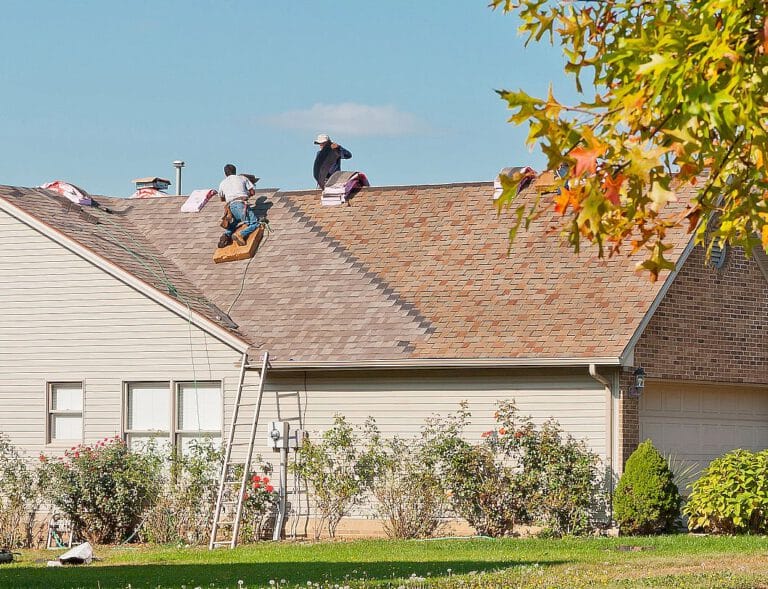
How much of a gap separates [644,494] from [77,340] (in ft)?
32.0

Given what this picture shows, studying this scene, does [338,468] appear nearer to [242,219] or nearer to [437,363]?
[437,363]

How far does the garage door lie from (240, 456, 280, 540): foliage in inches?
227

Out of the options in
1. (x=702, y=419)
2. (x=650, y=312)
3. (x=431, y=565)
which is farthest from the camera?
(x=702, y=419)

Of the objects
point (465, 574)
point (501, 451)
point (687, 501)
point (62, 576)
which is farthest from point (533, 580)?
point (687, 501)

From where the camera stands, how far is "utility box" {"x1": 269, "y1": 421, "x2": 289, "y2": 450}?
21.6 m

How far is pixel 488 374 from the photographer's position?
2059 centimetres

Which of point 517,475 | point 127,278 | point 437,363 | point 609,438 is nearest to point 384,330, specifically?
point 437,363

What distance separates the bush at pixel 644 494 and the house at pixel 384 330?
500 mm

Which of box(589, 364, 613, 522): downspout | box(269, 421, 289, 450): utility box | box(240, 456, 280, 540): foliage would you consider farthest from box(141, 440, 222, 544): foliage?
box(589, 364, 613, 522): downspout

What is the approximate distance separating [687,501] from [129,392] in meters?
9.11

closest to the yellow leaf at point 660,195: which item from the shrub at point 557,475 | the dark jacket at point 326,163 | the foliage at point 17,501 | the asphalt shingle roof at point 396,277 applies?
the asphalt shingle roof at point 396,277

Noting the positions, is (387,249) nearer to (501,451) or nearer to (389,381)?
(389,381)

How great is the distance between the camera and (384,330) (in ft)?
70.9

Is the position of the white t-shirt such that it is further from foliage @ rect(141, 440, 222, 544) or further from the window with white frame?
foliage @ rect(141, 440, 222, 544)
